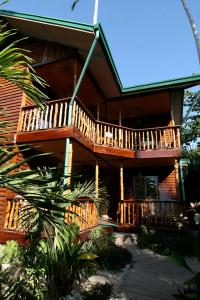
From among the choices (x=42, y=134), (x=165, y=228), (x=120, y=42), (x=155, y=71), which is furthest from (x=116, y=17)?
(x=165, y=228)

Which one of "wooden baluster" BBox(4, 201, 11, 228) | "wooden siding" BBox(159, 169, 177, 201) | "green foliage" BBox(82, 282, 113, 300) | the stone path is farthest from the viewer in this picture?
"wooden siding" BBox(159, 169, 177, 201)

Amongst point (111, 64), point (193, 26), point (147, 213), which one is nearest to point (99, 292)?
point (147, 213)

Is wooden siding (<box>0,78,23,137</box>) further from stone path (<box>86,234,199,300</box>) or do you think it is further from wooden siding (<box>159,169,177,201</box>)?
wooden siding (<box>159,169,177,201</box>)

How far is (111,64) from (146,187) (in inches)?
264

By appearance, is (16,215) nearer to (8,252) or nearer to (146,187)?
(8,252)

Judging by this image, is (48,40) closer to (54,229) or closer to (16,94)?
(16,94)

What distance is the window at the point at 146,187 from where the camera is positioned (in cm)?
1217

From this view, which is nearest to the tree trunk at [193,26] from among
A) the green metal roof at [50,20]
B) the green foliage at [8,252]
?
the green metal roof at [50,20]

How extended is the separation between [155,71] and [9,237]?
13.6 m

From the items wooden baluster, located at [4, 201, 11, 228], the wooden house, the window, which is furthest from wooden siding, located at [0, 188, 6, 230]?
the window

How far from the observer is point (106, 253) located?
246 inches

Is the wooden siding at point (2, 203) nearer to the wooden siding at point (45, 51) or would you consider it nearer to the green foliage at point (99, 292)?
the green foliage at point (99, 292)

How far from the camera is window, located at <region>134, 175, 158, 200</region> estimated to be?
12.2 metres

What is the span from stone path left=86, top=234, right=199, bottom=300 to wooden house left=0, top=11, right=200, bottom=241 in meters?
2.31
